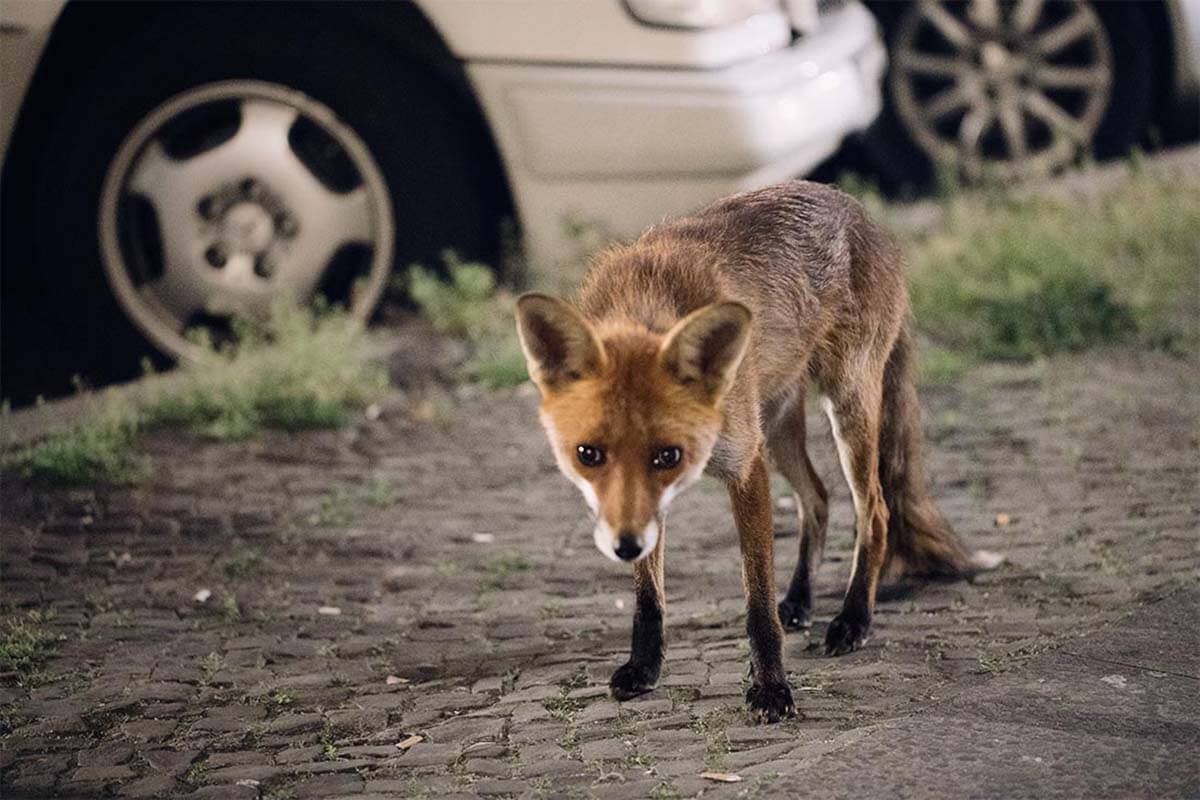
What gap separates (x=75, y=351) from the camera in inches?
301

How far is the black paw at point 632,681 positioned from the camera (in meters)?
4.80

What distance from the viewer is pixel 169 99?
294 inches

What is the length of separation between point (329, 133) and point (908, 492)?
326 centimetres

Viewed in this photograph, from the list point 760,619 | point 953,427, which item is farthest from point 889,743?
point 953,427

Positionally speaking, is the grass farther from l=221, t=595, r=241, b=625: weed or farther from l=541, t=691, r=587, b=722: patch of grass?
l=541, t=691, r=587, b=722: patch of grass

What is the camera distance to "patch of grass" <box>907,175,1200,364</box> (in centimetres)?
796

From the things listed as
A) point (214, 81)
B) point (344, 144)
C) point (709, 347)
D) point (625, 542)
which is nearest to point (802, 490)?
point (709, 347)

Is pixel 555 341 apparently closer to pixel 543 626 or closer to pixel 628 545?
pixel 628 545

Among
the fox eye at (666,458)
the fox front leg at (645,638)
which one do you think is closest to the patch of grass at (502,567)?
the fox front leg at (645,638)

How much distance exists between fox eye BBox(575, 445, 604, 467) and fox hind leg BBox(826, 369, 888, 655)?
1190 mm

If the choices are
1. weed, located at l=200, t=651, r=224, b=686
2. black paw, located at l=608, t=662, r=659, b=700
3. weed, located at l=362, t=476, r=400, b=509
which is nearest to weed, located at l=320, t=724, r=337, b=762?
weed, located at l=200, t=651, r=224, b=686

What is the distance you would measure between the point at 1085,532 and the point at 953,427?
126 centimetres

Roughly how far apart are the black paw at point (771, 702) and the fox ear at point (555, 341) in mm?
952

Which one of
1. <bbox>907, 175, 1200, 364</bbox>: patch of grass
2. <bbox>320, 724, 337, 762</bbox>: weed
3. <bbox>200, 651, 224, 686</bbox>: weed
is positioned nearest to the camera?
<bbox>320, 724, 337, 762</bbox>: weed
